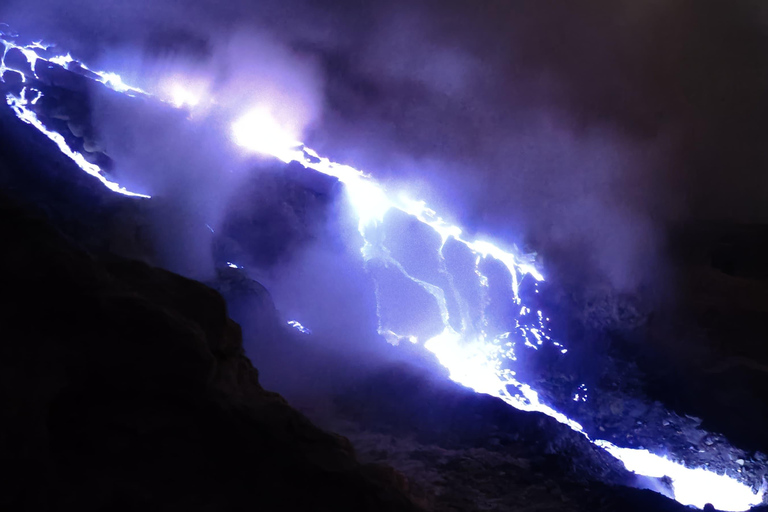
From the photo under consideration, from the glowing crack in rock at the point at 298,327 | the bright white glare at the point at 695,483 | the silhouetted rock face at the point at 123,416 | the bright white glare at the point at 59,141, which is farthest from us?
the glowing crack in rock at the point at 298,327

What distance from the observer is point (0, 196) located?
8375 mm

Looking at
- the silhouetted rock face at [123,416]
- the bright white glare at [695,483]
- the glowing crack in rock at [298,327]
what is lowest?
the silhouetted rock face at [123,416]

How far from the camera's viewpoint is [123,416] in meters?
7.36

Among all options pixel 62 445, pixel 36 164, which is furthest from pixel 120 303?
pixel 36 164

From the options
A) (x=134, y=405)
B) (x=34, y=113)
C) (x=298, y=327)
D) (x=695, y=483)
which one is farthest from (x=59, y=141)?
(x=695, y=483)

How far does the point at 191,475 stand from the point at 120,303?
277 cm

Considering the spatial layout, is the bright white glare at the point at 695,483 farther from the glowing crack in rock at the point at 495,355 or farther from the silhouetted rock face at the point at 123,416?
the silhouetted rock face at the point at 123,416

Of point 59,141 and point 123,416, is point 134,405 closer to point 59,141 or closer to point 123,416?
point 123,416

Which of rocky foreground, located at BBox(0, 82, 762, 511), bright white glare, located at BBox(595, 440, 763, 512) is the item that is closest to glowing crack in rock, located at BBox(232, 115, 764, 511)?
bright white glare, located at BBox(595, 440, 763, 512)

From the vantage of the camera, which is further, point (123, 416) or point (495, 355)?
point (495, 355)

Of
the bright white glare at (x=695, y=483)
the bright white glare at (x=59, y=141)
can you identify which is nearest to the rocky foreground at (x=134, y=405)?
the bright white glare at (x=695, y=483)

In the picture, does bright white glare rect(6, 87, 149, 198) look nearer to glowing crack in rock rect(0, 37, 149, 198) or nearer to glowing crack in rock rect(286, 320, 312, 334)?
glowing crack in rock rect(0, 37, 149, 198)

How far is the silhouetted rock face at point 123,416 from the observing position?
254 inches

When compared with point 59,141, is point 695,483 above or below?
below
